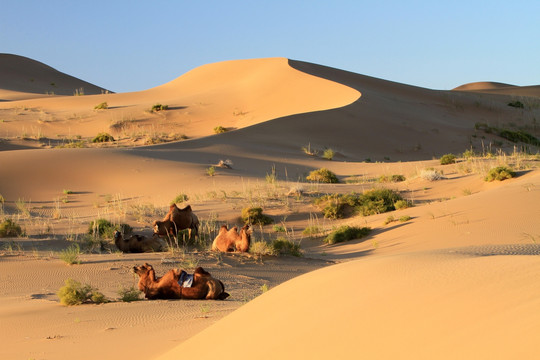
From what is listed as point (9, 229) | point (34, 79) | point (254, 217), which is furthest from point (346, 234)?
point (34, 79)

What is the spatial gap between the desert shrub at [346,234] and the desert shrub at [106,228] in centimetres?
395

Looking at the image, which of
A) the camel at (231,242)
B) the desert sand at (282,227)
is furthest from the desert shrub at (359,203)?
the camel at (231,242)

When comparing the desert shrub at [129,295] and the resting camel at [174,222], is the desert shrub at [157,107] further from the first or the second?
the desert shrub at [129,295]

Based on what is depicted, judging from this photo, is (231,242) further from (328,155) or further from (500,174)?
(328,155)

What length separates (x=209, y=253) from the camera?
1213cm

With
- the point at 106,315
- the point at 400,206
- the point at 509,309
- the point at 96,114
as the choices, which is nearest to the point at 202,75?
the point at 96,114

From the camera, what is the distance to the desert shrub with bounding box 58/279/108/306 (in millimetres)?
A: 8086

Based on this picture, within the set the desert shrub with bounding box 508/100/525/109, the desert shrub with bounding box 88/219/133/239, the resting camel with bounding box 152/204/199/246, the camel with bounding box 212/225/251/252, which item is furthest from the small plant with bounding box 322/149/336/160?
the desert shrub with bounding box 508/100/525/109

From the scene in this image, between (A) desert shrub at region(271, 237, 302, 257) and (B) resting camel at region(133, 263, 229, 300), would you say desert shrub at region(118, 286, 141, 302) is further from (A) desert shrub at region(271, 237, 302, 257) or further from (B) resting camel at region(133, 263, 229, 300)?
(A) desert shrub at region(271, 237, 302, 257)

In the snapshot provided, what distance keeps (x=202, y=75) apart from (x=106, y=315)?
57.3 meters

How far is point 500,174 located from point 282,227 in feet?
18.9

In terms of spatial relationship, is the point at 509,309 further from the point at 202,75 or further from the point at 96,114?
the point at 202,75

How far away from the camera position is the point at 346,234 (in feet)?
49.6

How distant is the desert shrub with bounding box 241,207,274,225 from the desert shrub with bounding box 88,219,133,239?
2900 millimetres
